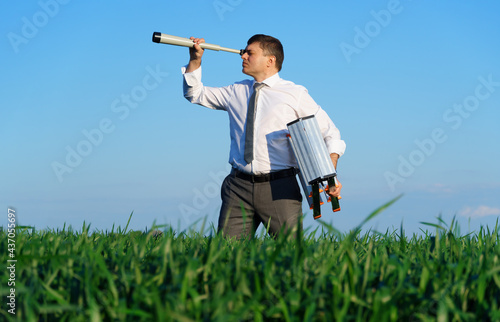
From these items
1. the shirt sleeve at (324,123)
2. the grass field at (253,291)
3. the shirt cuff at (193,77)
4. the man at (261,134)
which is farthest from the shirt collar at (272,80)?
the grass field at (253,291)

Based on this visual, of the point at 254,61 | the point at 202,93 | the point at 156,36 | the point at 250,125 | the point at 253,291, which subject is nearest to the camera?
the point at 253,291

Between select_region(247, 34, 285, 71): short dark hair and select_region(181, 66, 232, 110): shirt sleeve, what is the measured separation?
0.60m

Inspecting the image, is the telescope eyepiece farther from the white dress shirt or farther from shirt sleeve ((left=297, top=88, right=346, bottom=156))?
shirt sleeve ((left=297, top=88, right=346, bottom=156))

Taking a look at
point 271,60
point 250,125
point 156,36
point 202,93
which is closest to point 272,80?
point 271,60

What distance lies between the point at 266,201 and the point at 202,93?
4.94 feet

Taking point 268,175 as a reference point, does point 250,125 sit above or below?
above

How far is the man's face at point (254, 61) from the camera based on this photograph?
548 centimetres

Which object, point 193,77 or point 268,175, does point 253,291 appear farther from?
point 193,77

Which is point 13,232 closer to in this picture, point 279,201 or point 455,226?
point 279,201

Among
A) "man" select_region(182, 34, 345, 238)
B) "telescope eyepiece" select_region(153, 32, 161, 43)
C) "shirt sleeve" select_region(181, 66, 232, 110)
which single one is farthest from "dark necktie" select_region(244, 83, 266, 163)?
"telescope eyepiece" select_region(153, 32, 161, 43)

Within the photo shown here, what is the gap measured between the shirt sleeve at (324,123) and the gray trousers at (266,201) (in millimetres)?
555

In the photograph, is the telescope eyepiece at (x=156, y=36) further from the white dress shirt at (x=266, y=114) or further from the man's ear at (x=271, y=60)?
the man's ear at (x=271, y=60)

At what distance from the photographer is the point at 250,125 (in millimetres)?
5230

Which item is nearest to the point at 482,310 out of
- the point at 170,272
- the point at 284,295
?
the point at 284,295
